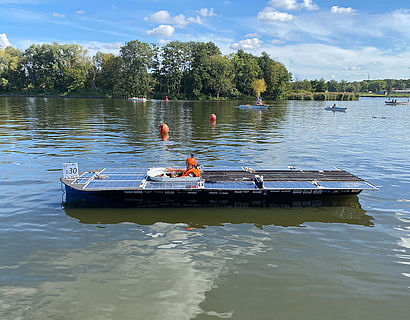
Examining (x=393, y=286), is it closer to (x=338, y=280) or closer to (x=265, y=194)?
(x=338, y=280)

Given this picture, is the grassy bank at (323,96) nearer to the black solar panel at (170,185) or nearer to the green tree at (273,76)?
the green tree at (273,76)

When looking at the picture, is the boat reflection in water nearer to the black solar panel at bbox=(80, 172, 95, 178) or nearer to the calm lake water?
the calm lake water

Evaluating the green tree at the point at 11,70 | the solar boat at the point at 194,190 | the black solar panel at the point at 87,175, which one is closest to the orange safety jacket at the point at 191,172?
the solar boat at the point at 194,190

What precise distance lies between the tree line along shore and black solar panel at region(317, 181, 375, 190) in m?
126

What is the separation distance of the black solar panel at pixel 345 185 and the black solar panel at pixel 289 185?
0.78 m

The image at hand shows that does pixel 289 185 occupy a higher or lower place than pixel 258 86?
lower

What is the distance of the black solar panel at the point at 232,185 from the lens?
54.1ft

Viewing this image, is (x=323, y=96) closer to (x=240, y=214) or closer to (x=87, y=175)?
(x=240, y=214)

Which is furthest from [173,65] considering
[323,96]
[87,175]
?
[87,175]

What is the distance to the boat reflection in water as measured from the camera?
15352 mm

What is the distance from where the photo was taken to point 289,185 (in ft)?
56.1

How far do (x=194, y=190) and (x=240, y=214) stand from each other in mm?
2772

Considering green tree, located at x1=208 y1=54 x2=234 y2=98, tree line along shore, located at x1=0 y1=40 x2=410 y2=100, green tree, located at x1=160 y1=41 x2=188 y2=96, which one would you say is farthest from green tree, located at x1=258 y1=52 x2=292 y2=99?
green tree, located at x1=160 y1=41 x2=188 y2=96

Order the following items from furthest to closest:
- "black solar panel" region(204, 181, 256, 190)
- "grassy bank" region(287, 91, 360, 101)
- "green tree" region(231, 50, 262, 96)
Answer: "grassy bank" region(287, 91, 360, 101)
"green tree" region(231, 50, 262, 96)
"black solar panel" region(204, 181, 256, 190)
